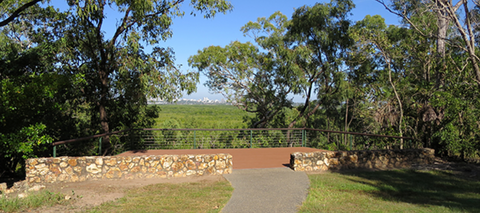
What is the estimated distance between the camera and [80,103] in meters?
13.7

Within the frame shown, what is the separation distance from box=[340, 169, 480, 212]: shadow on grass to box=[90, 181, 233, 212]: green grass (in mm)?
3227

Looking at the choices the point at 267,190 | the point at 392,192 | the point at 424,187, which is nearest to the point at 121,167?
the point at 267,190

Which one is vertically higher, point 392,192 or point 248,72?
point 248,72

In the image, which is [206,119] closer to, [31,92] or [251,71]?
[251,71]

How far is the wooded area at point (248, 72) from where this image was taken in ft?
33.6

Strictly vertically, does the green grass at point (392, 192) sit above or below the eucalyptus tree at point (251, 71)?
below

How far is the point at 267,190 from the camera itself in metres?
6.91

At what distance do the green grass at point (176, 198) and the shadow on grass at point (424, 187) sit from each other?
127 inches

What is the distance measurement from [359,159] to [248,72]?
10.3 meters

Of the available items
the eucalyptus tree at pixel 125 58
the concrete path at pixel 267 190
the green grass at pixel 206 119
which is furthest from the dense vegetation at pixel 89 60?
the green grass at pixel 206 119

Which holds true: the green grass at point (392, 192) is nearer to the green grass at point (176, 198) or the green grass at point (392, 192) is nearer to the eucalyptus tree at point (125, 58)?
the green grass at point (176, 198)

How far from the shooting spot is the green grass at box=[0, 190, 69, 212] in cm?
578

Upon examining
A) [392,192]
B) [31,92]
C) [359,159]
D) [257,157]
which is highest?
[31,92]

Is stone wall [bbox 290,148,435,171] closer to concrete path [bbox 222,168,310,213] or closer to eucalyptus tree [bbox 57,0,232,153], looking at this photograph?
concrete path [bbox 222,168,310,213]
